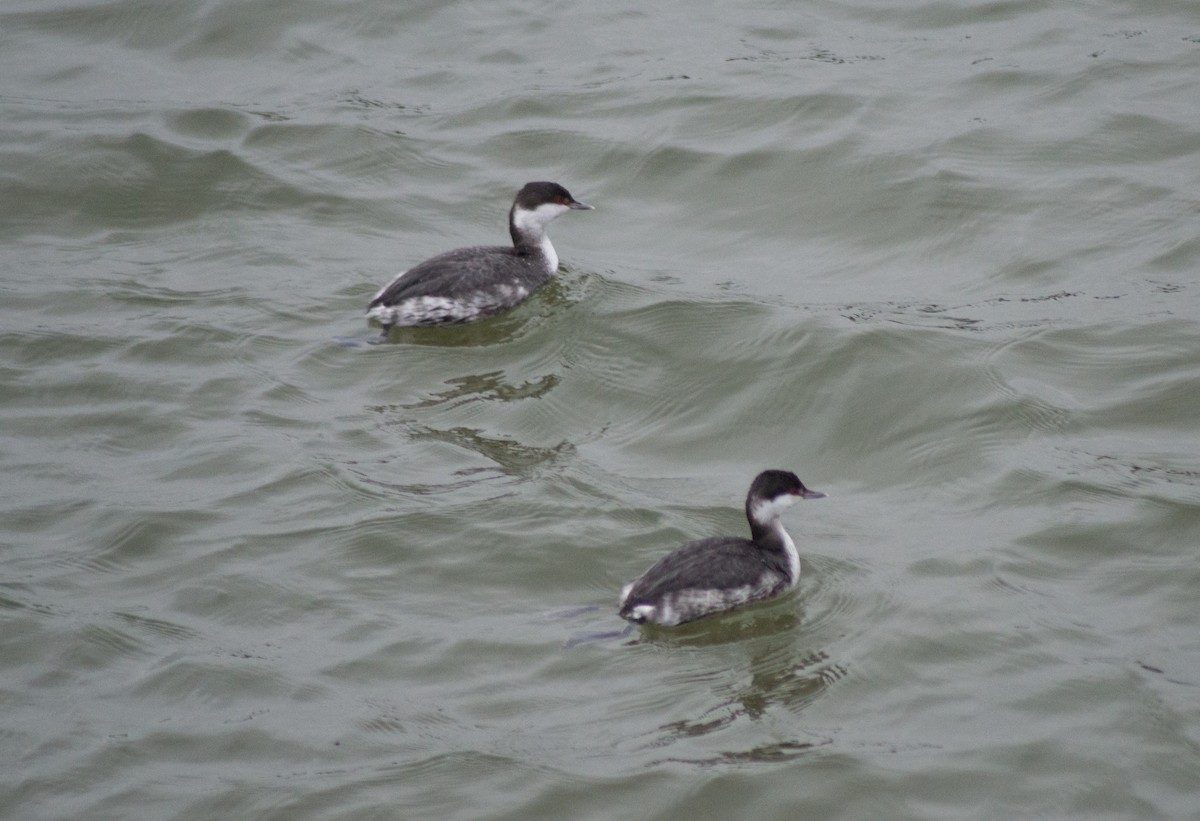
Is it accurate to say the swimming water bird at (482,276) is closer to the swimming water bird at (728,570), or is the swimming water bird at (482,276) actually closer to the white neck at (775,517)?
the swimming water bird at (728,570)

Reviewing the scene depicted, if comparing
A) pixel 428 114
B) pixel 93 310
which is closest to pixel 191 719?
pixel 93 310

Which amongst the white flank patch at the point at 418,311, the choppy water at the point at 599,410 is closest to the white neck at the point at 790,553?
the choppy water at the point at 599,410

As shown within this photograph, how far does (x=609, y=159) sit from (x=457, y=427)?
4.16 metres

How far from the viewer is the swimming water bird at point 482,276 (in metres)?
9.52

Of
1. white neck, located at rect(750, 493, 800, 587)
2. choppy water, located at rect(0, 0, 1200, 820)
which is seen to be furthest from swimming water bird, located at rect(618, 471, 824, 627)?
choppy water, located at rect(0, 0, 1200, 820)

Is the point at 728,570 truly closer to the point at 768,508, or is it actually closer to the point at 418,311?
the point at 768,508

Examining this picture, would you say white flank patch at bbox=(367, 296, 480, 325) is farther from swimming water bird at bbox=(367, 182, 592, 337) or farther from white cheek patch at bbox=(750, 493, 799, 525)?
white cheek patch at bbox=(750, 493, 799, 525)

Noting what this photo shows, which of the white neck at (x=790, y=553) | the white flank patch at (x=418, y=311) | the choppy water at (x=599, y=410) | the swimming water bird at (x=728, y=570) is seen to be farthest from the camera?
the white flank patch at (x=418, y=311)

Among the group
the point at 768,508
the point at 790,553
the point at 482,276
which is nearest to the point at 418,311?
the point at 482,276

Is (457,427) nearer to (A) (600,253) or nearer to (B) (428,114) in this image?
(A) (600,253)

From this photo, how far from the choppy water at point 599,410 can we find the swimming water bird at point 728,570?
0.13 meters

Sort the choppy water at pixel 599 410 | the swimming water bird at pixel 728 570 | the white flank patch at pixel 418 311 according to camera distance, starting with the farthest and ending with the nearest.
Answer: the white flank patch at pixel 418 311 → the swimming water bird at pixel 728 570 → the choppy water at pixel 599 410

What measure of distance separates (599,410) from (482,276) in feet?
4.87

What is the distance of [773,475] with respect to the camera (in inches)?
287
